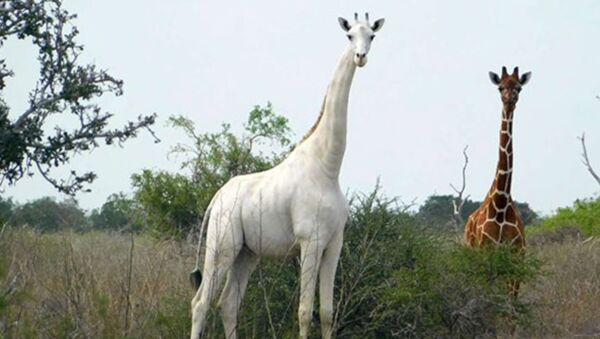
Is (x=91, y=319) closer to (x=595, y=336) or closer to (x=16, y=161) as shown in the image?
(x=595, y=336)

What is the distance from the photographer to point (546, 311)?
446 inches

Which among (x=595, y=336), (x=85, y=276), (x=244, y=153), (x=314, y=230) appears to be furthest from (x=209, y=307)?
(x=244, y=153)

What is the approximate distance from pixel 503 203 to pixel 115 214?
45.6 feet

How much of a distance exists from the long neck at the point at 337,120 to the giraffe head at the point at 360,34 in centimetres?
12

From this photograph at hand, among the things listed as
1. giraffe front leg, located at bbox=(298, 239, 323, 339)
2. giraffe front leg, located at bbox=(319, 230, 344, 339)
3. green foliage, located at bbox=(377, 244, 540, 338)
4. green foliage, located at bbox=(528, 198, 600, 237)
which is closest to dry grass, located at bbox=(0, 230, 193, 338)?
giraffe front leg, located at bbox=(298, 239, 323, 339)

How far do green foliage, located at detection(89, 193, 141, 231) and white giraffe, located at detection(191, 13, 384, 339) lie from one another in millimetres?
7781

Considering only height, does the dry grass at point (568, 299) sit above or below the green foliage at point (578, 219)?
below

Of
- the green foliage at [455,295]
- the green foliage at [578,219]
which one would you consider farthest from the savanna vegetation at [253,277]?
the green foliage at [578,219]

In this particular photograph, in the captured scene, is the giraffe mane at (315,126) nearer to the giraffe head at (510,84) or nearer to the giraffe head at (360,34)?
the giraffe head at (360,34)

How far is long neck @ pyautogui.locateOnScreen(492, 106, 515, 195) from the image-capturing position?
1198cm

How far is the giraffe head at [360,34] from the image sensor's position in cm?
834

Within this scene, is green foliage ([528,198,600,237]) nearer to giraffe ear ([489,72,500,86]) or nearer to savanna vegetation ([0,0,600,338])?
savanna vegetation ([0,0,600,338])

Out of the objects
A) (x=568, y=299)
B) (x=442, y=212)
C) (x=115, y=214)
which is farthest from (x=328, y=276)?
(x=442, y=212)

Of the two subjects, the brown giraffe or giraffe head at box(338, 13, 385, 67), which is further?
the brown giraffe
